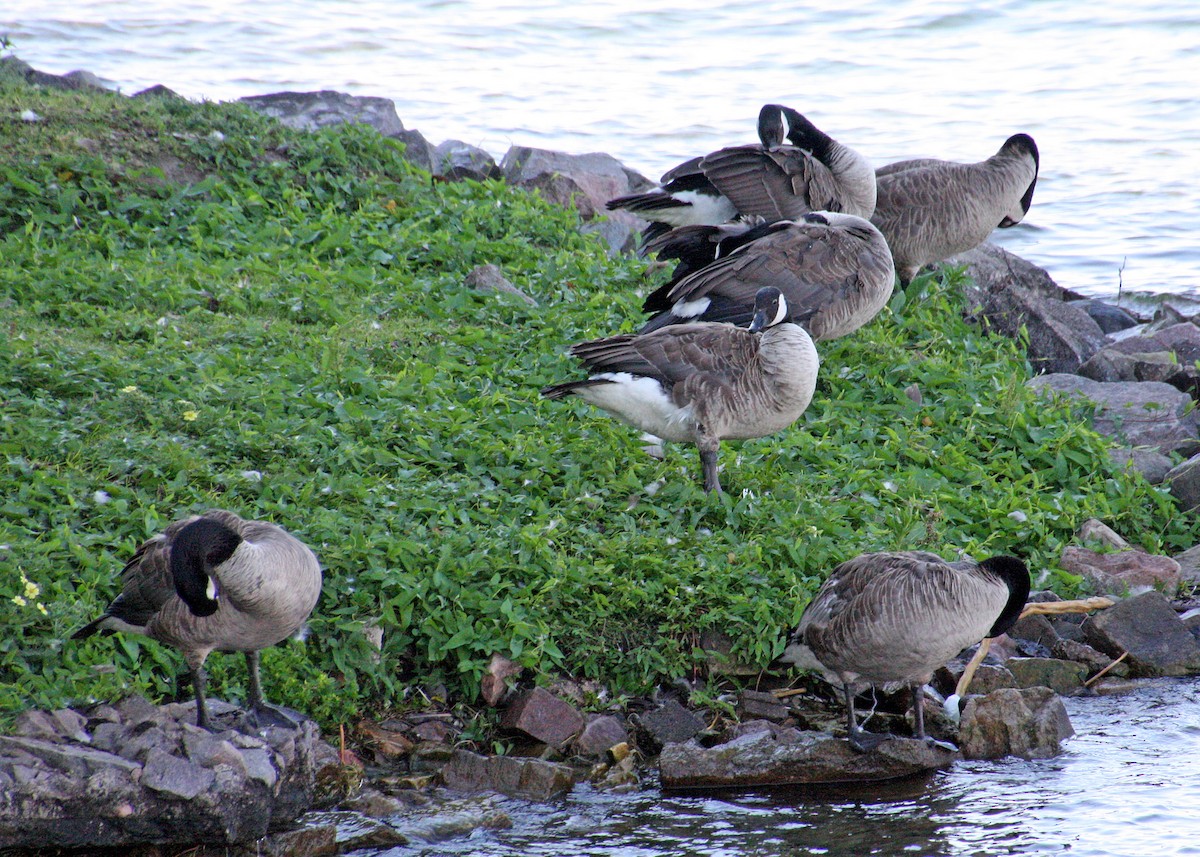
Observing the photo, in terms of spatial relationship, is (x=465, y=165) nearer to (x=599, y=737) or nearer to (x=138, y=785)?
(x=599, y=737)

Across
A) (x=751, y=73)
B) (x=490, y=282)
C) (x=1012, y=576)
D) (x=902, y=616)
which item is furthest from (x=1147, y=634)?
(x=751, y=73)

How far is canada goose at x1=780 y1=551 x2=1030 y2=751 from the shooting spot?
509cm

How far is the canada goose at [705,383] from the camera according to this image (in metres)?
6.37

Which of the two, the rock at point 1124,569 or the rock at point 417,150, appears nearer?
the rock at point 1124,569

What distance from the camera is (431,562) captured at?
18.6ft

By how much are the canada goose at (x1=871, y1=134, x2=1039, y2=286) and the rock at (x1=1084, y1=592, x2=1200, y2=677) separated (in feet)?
12.3

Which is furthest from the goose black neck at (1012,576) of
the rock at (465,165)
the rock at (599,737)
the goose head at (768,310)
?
the rock at (465,165)

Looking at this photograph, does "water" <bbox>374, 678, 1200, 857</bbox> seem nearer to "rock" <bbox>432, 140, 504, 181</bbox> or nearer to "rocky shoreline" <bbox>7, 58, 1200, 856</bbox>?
"rocky shoreline" <bbox>7, 58, 1200, 856</bbox>

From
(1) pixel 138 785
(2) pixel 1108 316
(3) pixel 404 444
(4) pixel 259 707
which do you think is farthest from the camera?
(2) pixel 1108 316

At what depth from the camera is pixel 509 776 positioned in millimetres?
4938

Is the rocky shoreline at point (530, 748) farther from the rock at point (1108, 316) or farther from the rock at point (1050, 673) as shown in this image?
the rock at point (1108, 316)

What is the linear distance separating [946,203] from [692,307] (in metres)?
2.62

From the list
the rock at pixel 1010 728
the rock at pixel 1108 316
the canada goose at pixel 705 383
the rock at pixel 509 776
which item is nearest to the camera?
the rock at pixel 509 776

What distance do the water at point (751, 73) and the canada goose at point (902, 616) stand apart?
9065mm
